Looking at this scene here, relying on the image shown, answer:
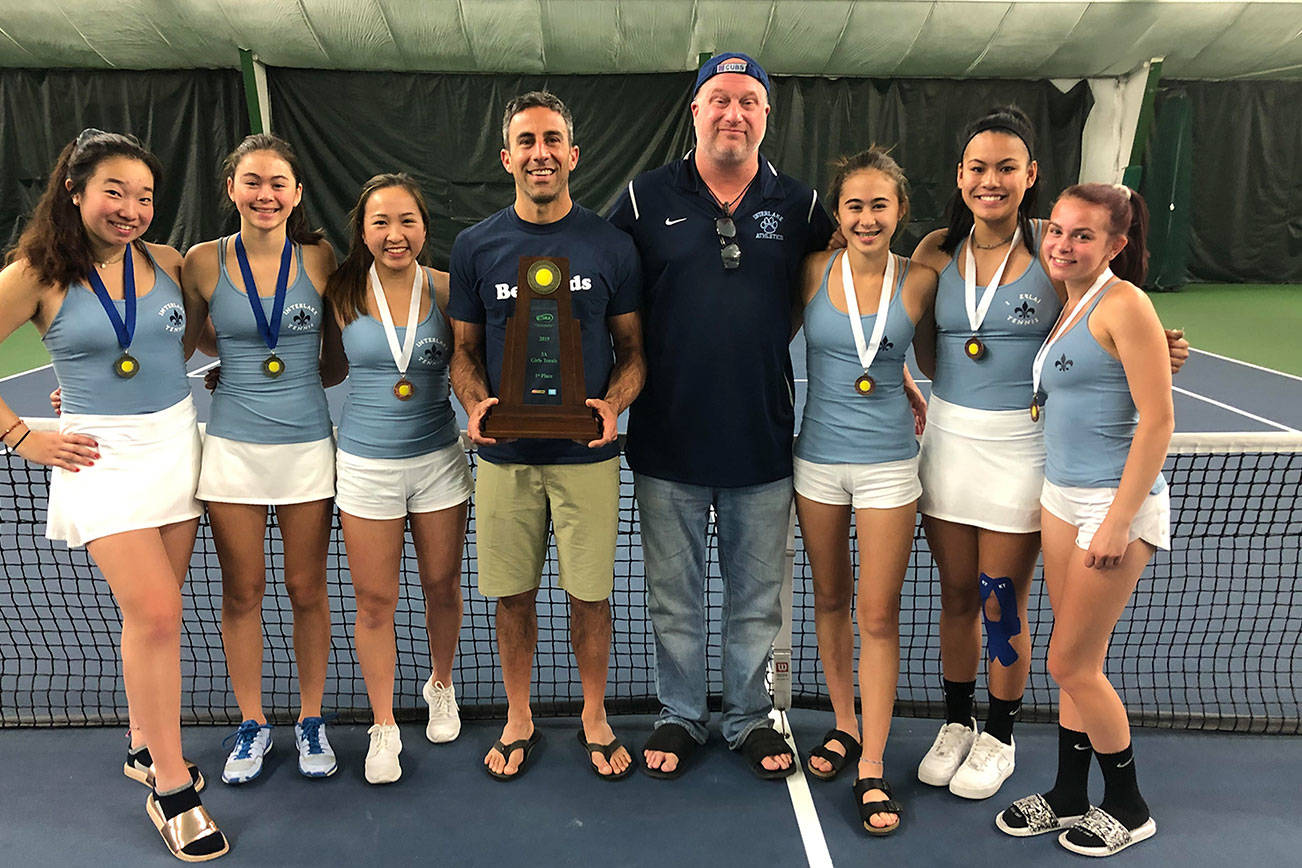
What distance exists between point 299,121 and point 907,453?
13.4 meters

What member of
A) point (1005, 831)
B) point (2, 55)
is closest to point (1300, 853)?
point (1005, 831)

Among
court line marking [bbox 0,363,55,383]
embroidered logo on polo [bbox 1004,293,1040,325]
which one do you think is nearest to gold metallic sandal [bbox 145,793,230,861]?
embroidered logo on polo [bbox 1004,293,1040,325]

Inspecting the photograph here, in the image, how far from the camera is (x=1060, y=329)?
7.72ft

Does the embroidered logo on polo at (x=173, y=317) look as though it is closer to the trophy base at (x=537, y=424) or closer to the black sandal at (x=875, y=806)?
the trophy base at (x=537, y=424)

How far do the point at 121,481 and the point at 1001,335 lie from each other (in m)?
2.32

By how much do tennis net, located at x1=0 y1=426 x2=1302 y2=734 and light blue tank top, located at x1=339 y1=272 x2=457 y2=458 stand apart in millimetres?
872

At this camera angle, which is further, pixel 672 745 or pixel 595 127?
pixel 595 127

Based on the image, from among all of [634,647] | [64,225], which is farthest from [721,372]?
[64,225]

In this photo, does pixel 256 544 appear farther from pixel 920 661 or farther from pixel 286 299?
pixel 920 661

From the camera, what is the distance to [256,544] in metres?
2.73

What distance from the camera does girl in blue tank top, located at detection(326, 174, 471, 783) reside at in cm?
264

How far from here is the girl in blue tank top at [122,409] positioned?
2350 mm

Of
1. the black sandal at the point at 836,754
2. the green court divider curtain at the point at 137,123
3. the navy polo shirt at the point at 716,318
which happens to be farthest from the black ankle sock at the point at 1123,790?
the green court divider curtain at the point at 137,123

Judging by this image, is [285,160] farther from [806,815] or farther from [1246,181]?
[1246,181]
